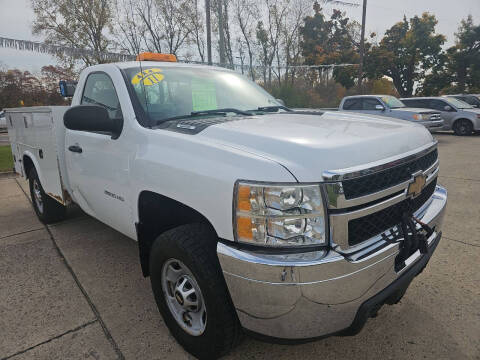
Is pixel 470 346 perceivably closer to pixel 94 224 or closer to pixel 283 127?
pixel 283 127

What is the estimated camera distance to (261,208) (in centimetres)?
153

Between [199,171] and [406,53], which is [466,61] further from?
[199,171]

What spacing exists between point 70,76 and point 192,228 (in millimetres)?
30703

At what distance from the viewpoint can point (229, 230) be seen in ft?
5.31

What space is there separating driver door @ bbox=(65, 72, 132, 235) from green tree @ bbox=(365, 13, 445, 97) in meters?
31.9

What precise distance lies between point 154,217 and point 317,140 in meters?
1.28

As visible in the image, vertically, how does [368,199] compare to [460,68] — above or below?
below

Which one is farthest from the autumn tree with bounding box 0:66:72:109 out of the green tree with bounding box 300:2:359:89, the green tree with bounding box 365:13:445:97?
the green tree with bounding box 365:13:445:97

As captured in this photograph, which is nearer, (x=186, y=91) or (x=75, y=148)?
(x=186, y=91)

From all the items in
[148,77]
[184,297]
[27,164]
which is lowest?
[184,297]

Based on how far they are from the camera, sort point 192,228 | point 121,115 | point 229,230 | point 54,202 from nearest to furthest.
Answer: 1. point 229,230
2. point 192,228
3. point 121,115
4. point 54,202

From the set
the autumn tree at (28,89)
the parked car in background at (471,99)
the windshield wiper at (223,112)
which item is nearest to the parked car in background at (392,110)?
the parked car in background at (471,99)

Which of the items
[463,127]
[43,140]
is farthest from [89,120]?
[463,127]

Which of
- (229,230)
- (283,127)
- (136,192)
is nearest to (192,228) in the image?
(229,230)
